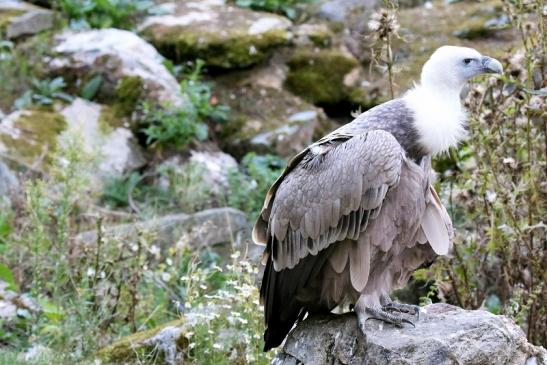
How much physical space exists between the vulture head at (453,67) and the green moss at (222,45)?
18.5 feet

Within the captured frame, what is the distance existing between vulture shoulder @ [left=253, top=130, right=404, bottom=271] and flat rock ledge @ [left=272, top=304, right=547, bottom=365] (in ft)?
1.28

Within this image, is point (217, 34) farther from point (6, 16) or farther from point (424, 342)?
point (424, 342)

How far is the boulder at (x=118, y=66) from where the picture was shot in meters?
9.45

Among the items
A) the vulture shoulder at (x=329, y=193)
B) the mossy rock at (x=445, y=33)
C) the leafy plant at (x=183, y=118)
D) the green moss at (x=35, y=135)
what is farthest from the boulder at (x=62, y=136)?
the vulture shoulder at (x=329, y=193)

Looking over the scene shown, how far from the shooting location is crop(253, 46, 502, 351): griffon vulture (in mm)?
4344

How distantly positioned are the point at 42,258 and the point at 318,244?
9.70 feet

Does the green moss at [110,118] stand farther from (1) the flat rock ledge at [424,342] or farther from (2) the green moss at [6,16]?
(1) the flat rock ledge at [424,342]

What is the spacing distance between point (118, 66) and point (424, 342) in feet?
20.3

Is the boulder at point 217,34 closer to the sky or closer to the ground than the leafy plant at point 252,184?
closer to the sky

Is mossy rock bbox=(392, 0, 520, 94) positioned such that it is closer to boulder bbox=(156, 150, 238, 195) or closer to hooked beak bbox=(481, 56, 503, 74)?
boulder bbox=(156, 150, 238, 195)

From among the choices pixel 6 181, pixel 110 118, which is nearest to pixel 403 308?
pixel 6 181

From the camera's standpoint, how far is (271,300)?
464 cm

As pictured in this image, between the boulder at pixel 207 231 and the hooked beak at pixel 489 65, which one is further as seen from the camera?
the boulder at pixel 207 231

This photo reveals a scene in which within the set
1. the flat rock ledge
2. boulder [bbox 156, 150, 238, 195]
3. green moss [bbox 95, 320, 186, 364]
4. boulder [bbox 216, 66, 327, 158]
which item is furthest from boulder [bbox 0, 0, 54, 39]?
the flat rock ledge
